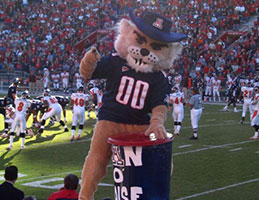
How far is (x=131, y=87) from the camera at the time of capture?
4824mm

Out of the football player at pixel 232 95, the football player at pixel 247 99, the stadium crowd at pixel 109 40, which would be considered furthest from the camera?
the stadium crowd at pixel 109 40

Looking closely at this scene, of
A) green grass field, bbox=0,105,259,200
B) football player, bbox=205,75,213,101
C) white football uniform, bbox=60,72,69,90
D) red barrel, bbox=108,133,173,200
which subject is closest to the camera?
red barrel, bbox=108,133,173,200

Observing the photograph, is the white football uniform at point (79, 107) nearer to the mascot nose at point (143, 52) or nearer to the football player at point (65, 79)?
the mascot nose at point (143, 52)

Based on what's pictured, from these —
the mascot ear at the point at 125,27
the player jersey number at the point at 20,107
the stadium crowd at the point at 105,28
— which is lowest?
the player jersey number at the point at 20,107

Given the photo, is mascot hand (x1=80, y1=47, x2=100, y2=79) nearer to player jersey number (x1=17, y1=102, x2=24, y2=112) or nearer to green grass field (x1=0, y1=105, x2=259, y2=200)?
green grass field (x1=0, y1=105, x2=259, y2=200)

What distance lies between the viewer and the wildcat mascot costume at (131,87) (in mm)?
4766

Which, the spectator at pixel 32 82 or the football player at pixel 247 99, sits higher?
the spectator at pixel 32 82

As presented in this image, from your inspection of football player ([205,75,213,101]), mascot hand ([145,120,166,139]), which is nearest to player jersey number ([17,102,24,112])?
mascot hand ([145,120,166,139])

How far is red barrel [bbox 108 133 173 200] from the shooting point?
4145 mm

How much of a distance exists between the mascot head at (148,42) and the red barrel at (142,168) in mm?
917

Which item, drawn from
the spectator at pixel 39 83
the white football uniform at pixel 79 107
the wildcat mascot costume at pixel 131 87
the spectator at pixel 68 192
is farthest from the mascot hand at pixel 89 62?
the spectator at pixel 39 83

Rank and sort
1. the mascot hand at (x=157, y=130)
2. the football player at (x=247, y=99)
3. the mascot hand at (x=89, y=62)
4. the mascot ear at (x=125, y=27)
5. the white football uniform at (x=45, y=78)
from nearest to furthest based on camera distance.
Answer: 1. the mascot hand at (x=157, y=130)
2. the mascot hand at (x=89, y=62)
3. the mascot ear at (x=125, y=27)
4. the football player at (x=247, y=99)
5. the white football uniform at (x=45, y=78)

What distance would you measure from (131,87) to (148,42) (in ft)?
1.54

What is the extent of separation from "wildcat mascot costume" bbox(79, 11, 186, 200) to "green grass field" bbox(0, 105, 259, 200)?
12.8ft
